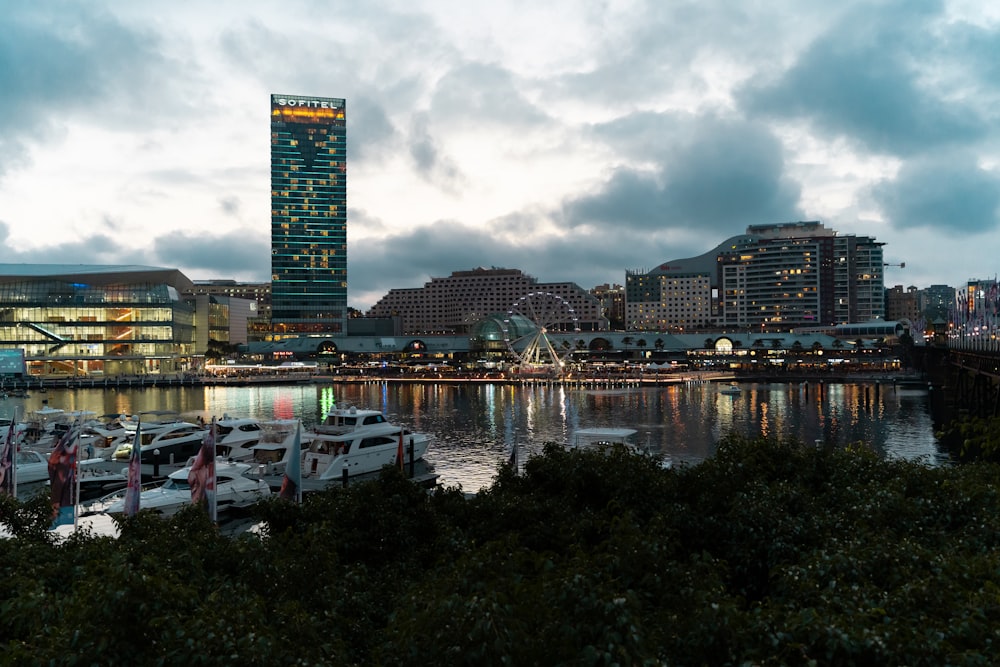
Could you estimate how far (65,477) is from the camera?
2458cm

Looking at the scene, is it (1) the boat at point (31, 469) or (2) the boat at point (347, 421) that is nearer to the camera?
(1) the boat at point (31, 469)

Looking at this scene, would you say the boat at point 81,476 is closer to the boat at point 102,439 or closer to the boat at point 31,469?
the boat at point 31,469

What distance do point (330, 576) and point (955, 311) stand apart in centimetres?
11076

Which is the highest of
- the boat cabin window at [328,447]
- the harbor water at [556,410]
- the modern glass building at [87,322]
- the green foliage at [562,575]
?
the modern glass building at [87,322]

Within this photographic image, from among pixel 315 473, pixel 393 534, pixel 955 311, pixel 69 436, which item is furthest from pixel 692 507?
pixel 955 311

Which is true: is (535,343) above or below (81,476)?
above

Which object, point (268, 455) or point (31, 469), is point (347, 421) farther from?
point (31, 469)

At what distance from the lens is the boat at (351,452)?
38.0m

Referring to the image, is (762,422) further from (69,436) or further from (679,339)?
(679,339)

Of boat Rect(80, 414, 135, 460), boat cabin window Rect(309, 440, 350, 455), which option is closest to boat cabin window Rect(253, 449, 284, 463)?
boat cabin window Rect(309, 440, 350, 455)

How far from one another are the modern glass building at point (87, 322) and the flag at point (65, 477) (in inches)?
5343

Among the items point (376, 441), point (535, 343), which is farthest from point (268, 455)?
point (535, 343)

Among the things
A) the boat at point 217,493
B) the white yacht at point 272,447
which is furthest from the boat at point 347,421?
the boat at point 217,493

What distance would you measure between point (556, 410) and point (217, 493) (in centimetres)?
5697
